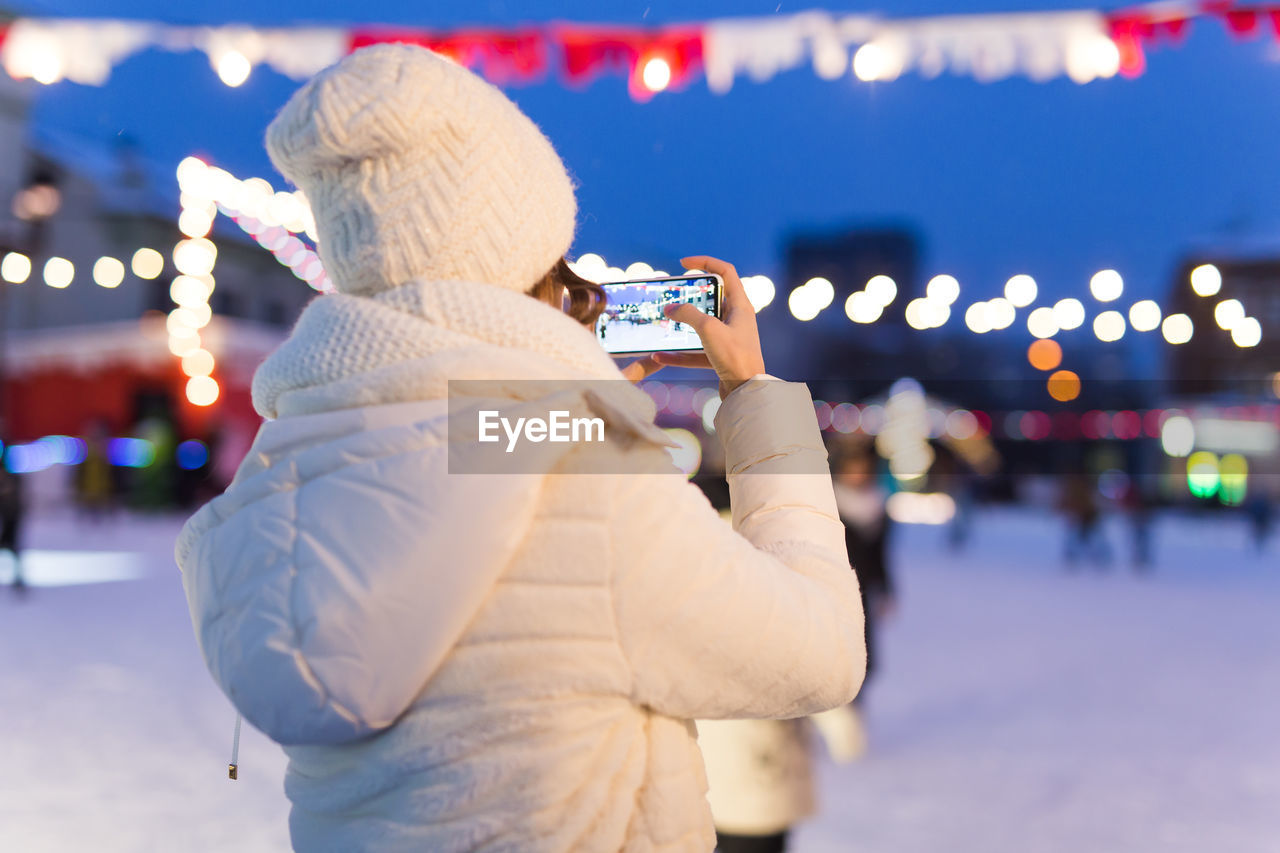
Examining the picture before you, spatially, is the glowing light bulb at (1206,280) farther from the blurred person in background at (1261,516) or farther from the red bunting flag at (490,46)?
the blurred person in background at (1261,516)

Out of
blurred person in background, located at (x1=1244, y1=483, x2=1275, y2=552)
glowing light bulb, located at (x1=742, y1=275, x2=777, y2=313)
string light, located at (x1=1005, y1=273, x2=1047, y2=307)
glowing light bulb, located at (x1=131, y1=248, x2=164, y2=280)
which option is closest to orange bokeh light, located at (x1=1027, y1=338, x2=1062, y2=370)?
string light, located at (x1=1005, y1=273, x2=1047, y2=307)

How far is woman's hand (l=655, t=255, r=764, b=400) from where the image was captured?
927mm

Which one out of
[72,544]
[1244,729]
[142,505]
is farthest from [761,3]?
[142,505]

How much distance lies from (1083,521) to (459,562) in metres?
12.3

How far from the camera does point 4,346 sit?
15.7 metres

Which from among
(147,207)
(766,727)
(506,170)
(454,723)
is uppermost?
(147,207)

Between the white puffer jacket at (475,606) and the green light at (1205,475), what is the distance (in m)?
22.1

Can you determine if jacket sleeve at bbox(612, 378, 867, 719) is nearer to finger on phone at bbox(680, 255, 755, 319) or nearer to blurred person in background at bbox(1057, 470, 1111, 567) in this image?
finger on phone at bbox(680, 255, 755, 319)

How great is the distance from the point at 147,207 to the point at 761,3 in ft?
49.2

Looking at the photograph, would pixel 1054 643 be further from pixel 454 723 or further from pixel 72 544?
pixel 72 544

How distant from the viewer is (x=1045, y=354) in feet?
35.1

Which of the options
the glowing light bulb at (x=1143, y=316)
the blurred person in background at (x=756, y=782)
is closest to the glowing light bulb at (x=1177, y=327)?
the glowing light bulb at (x=1143, y=316)

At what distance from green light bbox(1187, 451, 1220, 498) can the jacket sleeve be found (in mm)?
21965

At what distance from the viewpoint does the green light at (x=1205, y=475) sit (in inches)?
768
